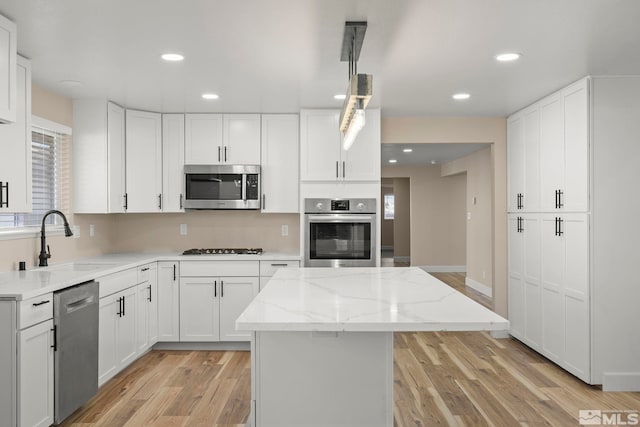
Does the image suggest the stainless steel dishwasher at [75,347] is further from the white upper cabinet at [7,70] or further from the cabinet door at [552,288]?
the cabinet door at [552,288]

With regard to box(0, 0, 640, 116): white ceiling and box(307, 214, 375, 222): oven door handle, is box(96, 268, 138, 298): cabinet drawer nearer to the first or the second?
box(0, 0, 640, 116): white ceiling

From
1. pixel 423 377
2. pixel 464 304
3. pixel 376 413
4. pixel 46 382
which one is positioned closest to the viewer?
pixel 464 304

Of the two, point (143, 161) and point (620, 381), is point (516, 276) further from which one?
point (143, 161)

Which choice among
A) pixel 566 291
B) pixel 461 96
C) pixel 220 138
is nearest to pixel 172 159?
pixel 220 138

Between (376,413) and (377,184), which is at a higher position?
(377,184)

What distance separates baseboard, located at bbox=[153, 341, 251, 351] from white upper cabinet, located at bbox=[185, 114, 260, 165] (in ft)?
5.76

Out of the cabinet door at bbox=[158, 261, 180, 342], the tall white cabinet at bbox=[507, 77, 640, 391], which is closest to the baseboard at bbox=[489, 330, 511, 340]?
the tall white cabinet at bbox=[507, 77, 640, 391]

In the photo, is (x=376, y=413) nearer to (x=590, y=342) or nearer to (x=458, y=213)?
(x=590, y=342)

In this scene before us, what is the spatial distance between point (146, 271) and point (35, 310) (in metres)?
1.64

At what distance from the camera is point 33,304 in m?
2.56

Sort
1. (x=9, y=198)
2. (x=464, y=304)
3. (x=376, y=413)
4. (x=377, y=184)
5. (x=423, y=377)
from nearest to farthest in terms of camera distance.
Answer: (x=464, y=304) → (x=376, y=413) → (x=9, y=198) → (x=423, y=377) → (x=377, y=184)

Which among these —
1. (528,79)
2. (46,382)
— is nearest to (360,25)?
(528,79)

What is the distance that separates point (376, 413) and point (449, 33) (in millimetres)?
2013

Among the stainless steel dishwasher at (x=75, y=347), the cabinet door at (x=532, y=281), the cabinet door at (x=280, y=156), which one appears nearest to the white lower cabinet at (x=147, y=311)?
the stainless steel dishwasher at (x=75, y=347)
